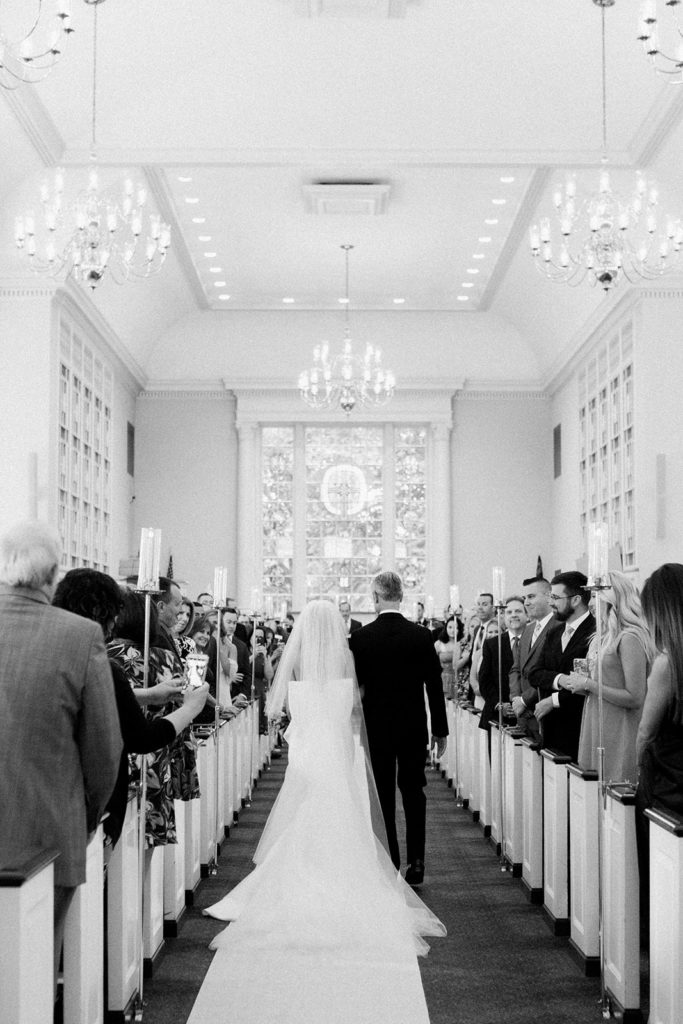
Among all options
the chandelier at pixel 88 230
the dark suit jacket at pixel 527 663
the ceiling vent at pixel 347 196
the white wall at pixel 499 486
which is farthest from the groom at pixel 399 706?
the white wall at pixel 499 486

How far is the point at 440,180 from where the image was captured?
604 inches

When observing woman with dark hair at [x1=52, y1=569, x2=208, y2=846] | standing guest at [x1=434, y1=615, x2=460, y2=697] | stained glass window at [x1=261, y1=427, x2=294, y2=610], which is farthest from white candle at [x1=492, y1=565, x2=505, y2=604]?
stained glass window at [x1=261, y1=427, x2=294, y2=610]

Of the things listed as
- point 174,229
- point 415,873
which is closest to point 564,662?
point 415,873

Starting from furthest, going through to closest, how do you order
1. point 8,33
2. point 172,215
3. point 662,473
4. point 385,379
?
point 385,379, point 172,215, point 662,473, point 8,33

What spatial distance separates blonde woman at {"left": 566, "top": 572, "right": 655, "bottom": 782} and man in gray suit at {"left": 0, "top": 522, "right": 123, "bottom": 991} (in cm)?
303

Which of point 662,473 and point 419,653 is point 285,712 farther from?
point 662,473

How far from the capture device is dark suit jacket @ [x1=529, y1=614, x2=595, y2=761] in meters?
7.10

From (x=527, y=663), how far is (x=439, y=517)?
14663 mm

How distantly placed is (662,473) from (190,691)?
10750 mm

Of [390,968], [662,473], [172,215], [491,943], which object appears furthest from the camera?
[172,215]

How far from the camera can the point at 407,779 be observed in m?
7.61

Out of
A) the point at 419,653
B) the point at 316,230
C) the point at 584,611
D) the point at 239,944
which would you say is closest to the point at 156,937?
the point at 239,944

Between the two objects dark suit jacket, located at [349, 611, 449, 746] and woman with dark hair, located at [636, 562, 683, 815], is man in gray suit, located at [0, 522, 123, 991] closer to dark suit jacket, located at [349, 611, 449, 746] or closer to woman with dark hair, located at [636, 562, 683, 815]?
woman with dark hair, located at [636, 562, 683, 815]

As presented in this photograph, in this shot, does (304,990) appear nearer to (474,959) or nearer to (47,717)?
(474,959)
